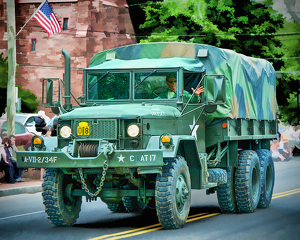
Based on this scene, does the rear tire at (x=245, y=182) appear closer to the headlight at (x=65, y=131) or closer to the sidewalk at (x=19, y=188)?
the headlight at (x=65, y=131)

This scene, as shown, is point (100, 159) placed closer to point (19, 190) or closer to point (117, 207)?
point (117, 207)

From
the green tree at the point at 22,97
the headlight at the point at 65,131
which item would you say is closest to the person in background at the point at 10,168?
the headlight at the point at 65,131

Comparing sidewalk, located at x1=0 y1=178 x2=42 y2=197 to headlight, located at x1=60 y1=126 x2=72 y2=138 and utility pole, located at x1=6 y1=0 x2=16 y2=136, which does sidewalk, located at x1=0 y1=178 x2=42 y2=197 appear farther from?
headlight, located at x1=60 y1=126 x2=72 y2=138

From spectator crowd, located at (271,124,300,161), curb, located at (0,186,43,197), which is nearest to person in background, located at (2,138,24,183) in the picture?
curb, located at (0,186,43,197)

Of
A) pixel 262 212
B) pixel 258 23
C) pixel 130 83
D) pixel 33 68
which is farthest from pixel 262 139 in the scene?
pixel 33 68

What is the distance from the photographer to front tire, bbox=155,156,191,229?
12.3 metres

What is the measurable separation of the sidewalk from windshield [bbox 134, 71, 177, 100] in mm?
7476

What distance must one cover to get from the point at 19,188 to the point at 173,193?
976cm

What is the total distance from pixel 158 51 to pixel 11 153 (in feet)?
29.9

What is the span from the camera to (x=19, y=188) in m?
21.3

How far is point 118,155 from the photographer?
12.2 metres

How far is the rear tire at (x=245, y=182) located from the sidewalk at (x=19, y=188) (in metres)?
7.21

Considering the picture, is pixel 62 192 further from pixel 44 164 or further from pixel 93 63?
pixel 93 63

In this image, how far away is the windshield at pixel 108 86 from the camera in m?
14.4
